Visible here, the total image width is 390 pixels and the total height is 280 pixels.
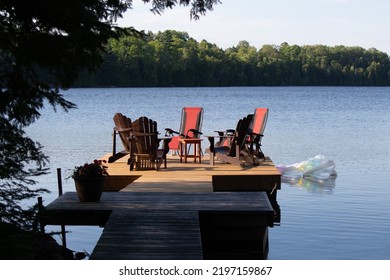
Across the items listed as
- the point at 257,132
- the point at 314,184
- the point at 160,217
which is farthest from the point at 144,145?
the point at 314,184

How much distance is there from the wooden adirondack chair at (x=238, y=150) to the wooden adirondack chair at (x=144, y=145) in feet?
2.58

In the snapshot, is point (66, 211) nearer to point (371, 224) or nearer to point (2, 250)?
point (2, 250)

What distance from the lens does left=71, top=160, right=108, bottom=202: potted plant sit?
21.8ft

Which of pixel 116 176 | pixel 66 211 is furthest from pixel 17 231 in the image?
pixel 116 176

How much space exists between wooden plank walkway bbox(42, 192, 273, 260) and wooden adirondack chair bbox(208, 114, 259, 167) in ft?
8.09

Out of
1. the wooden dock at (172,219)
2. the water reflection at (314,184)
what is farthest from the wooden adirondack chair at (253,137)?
the wooden dock at (172,219)

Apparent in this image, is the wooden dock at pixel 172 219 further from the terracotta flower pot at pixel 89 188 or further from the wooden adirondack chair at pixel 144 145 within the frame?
the wooden adirondack chair at pixel 144 145

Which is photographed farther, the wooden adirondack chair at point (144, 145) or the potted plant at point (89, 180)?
the wooden adirondack chair at point (144, 145)

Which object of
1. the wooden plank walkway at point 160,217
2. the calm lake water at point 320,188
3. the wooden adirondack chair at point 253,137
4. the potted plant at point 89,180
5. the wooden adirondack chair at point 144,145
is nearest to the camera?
the wooden plank walkway at point 160,217

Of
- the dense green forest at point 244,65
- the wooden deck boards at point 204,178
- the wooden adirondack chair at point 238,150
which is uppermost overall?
the wooden adirondack chair at point 238,150

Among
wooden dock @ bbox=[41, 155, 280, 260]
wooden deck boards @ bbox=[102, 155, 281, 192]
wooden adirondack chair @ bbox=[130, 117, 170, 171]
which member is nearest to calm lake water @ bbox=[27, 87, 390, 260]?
wooden deck boards @ bbox=[102, 155, 281, 192]

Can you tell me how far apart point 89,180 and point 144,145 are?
282 cm

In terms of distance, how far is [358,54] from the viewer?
85.6m

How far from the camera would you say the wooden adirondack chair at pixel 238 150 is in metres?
9.93
